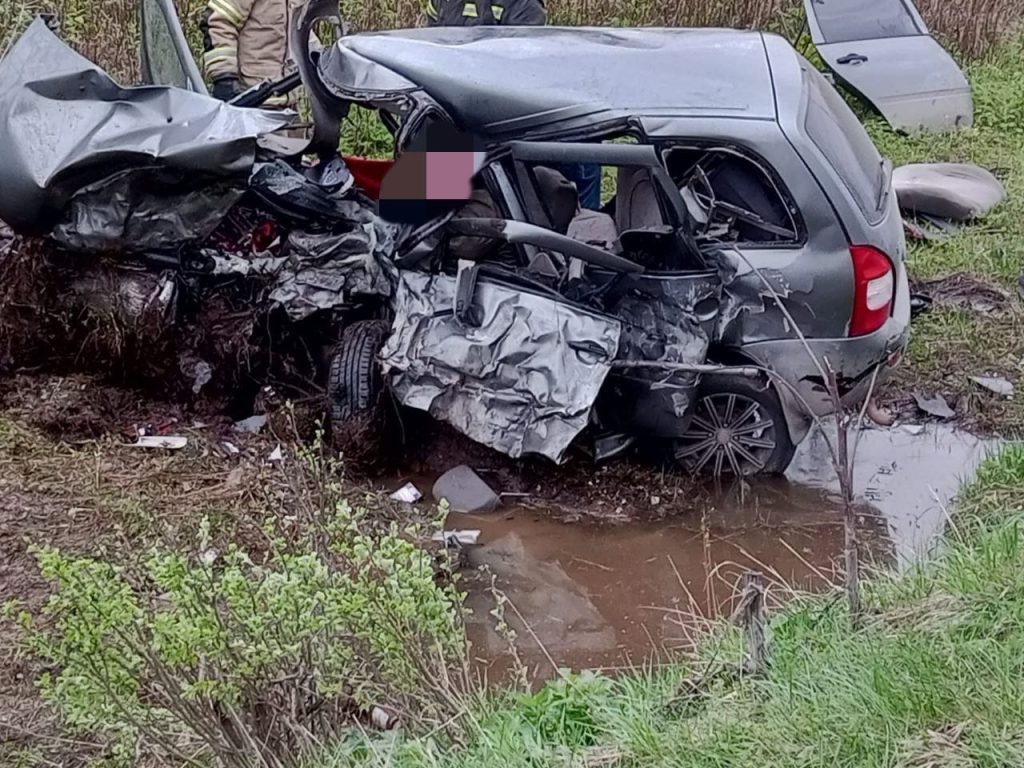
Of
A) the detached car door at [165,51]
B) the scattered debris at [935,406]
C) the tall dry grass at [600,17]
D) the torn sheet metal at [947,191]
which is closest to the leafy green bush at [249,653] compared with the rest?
the detached car door at [165,51]

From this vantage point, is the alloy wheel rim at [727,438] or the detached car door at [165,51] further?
the detached car door at [165,51]

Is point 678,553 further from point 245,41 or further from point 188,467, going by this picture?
point 245,41

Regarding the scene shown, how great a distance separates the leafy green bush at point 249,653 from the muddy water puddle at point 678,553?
0.96m

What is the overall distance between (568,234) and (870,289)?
4.06 feet

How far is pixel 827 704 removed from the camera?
257 cm

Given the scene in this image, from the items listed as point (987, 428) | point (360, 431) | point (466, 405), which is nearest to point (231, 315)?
point (360, 431)

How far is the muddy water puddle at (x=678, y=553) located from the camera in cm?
397

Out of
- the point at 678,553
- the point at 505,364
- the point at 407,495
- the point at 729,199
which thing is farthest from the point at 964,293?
the point at 407,495

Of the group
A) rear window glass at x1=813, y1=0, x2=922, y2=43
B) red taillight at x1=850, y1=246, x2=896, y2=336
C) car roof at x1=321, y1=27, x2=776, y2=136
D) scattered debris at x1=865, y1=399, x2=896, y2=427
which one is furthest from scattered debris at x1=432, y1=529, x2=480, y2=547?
rear window glass at x1=813, y1=0, x2=922, y2=43

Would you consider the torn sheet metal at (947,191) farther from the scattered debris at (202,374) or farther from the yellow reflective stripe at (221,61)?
the scattered debris at (202,374)

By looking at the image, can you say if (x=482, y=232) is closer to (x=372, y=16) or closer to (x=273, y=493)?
(x=273, y=493)

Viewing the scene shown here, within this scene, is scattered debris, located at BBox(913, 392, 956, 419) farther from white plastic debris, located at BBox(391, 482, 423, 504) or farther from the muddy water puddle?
white plastic debris, located at BBox(391, 482, 423, 504)

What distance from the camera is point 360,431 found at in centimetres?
480

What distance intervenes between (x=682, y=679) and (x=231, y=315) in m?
2.89
